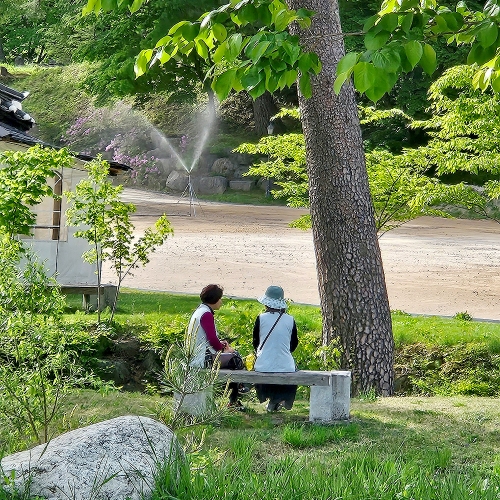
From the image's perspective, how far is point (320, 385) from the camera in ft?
25.3

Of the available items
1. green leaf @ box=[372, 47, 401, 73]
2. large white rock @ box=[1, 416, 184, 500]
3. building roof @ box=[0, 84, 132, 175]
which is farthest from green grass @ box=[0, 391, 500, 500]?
building roof @ box=[0, 84, 132, 175]

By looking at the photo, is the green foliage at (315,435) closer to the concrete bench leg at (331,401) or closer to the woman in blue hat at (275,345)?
the concrete bench leg at (331,401)

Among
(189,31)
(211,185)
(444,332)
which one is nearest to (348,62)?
(189,31)

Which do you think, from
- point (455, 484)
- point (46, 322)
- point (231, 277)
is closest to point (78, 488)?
point (455, 484)

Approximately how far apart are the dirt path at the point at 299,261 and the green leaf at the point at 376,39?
11.7 meters

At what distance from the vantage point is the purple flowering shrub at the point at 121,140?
46.2 m

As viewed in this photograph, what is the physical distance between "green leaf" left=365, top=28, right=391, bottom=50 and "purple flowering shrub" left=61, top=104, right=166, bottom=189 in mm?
41752

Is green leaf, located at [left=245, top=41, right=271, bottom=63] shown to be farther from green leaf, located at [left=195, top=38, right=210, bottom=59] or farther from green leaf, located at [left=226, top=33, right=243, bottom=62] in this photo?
green leaf, located at [left=195, top=38, right=210, bottom=59]

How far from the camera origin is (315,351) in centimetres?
1098

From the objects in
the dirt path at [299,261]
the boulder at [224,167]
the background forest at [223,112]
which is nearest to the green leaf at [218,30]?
the background forest at [223,112]

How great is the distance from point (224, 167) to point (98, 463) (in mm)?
39234

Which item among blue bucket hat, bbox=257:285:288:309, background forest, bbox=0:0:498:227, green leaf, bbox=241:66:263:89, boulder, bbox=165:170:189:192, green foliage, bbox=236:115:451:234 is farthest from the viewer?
boulder, bbox=165:170:189:192

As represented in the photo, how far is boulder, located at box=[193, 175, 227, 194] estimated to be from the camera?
4247 cm

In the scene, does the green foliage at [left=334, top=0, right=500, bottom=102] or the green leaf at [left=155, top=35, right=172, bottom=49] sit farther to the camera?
the green leaf at [left=155, top=35, right=172, bottom=49]
